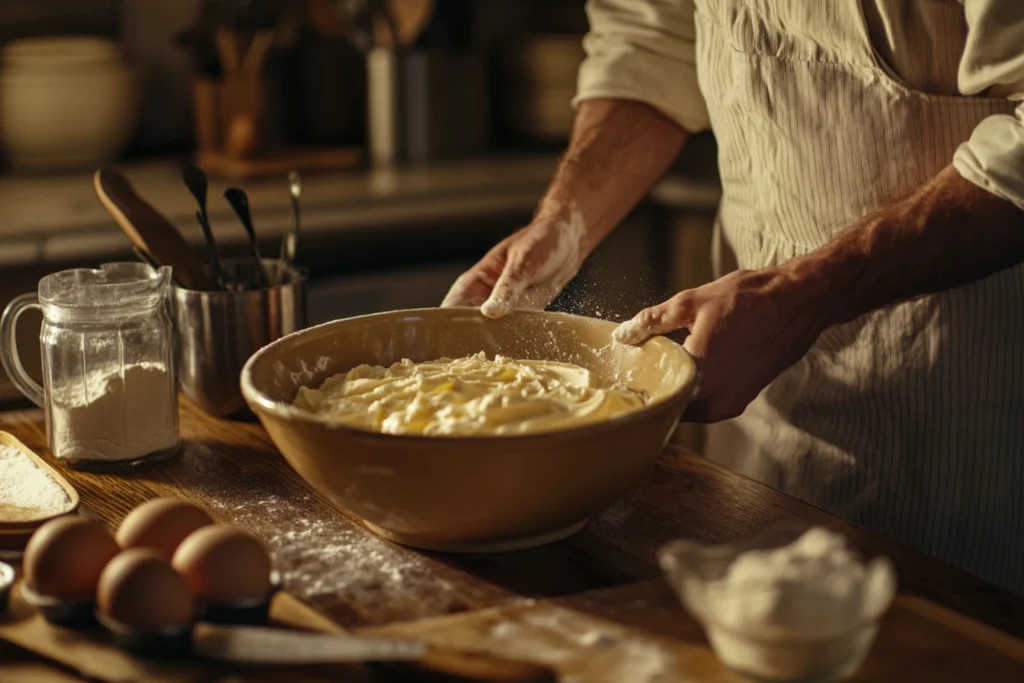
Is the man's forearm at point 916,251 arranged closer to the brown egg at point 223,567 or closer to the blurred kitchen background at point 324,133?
the brown egg at point 223,567

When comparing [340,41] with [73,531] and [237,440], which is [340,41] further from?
[73,531]

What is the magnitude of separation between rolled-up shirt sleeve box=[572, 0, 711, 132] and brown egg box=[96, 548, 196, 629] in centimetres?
102

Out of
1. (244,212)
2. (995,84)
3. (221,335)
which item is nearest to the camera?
(995,84)

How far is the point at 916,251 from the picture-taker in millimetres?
1231

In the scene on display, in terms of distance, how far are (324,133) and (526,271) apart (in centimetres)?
185

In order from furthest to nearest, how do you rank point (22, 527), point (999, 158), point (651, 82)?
point (651, 82)
point (999, 158)
point (22, 527)

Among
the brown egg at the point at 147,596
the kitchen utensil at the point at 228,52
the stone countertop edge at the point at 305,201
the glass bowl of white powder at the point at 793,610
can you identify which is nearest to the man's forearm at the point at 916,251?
the glass bowl of white powder at the point at 793,610

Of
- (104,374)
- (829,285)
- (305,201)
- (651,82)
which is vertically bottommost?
(305,201)

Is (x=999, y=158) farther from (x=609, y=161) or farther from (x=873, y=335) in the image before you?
(x=609, y=161)

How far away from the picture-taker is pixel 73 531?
928mm

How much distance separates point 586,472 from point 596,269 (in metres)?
0.53

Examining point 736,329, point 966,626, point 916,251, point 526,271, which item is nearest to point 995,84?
point 916,251

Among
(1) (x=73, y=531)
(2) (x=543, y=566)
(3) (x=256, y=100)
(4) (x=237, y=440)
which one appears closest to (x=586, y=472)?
(2) (x=543, y=566)

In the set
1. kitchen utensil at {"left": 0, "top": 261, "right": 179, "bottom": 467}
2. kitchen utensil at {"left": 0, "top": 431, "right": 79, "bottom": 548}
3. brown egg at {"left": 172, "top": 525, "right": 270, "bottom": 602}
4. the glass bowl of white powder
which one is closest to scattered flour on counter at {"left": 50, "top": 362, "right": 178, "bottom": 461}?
kitchen utensil at {"left": 0, "top": 261, "right": 179, "bottom": 467}
